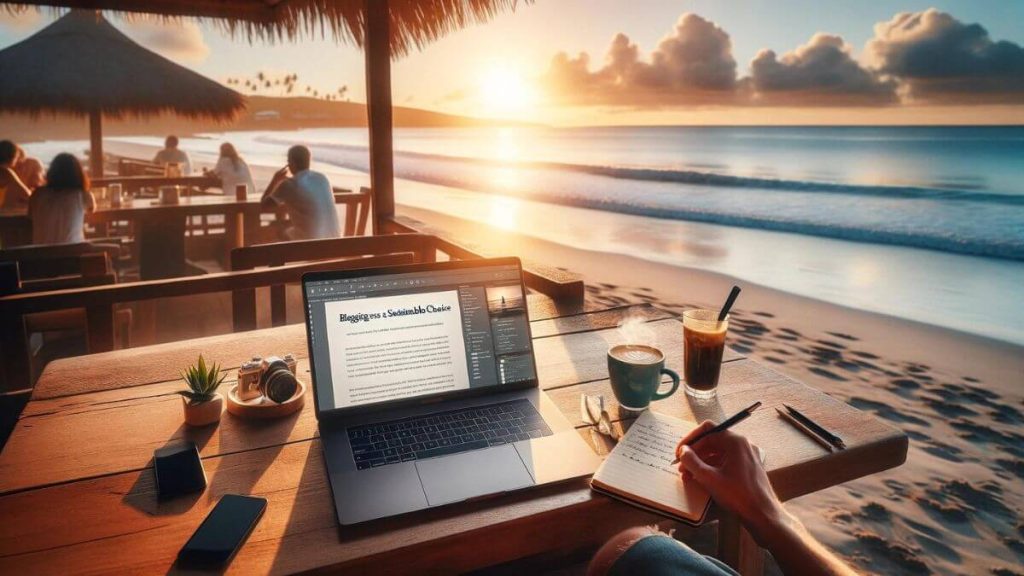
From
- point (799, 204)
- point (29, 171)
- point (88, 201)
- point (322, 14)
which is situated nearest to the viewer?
point (322, 14)

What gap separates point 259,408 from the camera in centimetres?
114

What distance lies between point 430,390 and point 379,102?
2.51 metres

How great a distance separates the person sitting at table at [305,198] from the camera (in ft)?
13.3

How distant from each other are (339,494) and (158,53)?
7589 mm

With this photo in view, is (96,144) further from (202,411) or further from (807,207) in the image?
(807,207)

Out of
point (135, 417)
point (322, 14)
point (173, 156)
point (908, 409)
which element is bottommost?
point (908, 409)

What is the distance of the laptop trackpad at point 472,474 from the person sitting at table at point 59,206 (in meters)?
3.84

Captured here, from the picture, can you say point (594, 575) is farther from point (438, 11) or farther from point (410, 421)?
point (438, 11)

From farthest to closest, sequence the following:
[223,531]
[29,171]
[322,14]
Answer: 1. [29,171]
2. [322,14]
3. [223,531]

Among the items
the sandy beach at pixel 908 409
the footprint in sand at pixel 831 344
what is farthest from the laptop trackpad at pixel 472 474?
the footprint in sand at pixel 831 344

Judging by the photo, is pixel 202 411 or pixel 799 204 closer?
pixel 202 411

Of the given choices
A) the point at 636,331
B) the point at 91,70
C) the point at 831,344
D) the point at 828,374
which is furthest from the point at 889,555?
the point at 91,70

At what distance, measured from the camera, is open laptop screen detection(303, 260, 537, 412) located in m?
1.16

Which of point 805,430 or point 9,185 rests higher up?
point 9,185
